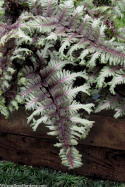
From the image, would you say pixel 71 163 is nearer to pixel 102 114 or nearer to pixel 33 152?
pixel 102 114

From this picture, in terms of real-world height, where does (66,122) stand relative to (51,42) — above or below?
below

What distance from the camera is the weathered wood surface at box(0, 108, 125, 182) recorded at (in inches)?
60.5

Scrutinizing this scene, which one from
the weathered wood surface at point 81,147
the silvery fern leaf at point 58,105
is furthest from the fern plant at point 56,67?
the weathered wood surface at point 81,147

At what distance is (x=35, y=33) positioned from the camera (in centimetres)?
136

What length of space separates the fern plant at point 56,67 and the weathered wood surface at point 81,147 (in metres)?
0.30

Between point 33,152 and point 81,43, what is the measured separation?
104 centimetres

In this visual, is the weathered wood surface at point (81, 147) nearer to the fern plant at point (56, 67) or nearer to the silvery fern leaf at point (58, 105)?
the fern plant at point (56, 67)

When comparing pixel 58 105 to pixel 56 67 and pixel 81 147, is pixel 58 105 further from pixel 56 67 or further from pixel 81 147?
pixel 81 147

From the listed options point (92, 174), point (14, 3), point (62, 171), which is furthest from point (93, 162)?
point (14, 3)

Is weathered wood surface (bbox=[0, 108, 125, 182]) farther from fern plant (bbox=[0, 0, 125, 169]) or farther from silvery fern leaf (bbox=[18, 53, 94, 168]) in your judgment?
silvery fern leaf (bbox=[18, 53, 94, 168])

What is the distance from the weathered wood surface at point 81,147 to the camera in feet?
5.04

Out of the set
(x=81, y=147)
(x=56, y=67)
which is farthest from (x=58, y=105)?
(x=81, y=147)

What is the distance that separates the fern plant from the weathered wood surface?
30cm

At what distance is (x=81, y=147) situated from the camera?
1705 millimetres
